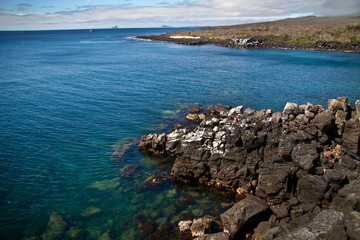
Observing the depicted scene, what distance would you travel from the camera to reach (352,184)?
2061cm

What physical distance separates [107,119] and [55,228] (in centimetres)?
2453

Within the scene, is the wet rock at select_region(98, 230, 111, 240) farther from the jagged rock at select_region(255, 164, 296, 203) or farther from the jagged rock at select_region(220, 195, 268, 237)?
the jagged rock at select_region(255, 164, 296, 203)

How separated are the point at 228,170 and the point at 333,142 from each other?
12.8m

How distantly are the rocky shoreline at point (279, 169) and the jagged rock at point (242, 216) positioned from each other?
0.07m

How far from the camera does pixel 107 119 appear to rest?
1719 inches

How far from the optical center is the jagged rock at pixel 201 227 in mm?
19984

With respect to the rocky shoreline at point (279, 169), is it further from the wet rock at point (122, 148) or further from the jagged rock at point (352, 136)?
the wet rock at point (122, 148)

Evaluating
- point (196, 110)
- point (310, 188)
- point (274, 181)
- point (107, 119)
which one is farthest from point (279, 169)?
point (107, 119)

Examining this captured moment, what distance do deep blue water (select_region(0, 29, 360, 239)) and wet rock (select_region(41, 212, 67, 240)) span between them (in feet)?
1.57

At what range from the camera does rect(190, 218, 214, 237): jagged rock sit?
19984mm

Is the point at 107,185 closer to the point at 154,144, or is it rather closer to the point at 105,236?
the point at 105,236

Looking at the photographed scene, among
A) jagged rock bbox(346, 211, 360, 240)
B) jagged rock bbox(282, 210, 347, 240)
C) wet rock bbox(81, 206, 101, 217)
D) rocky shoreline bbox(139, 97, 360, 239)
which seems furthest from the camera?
wet rock bbox(81, 206, 101, 217)

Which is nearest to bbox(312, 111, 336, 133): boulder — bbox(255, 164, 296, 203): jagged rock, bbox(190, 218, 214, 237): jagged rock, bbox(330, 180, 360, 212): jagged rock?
bbox(255, 164, 296, 203): jagged rock

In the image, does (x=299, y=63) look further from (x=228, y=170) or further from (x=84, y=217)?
(x=84, y=217)
